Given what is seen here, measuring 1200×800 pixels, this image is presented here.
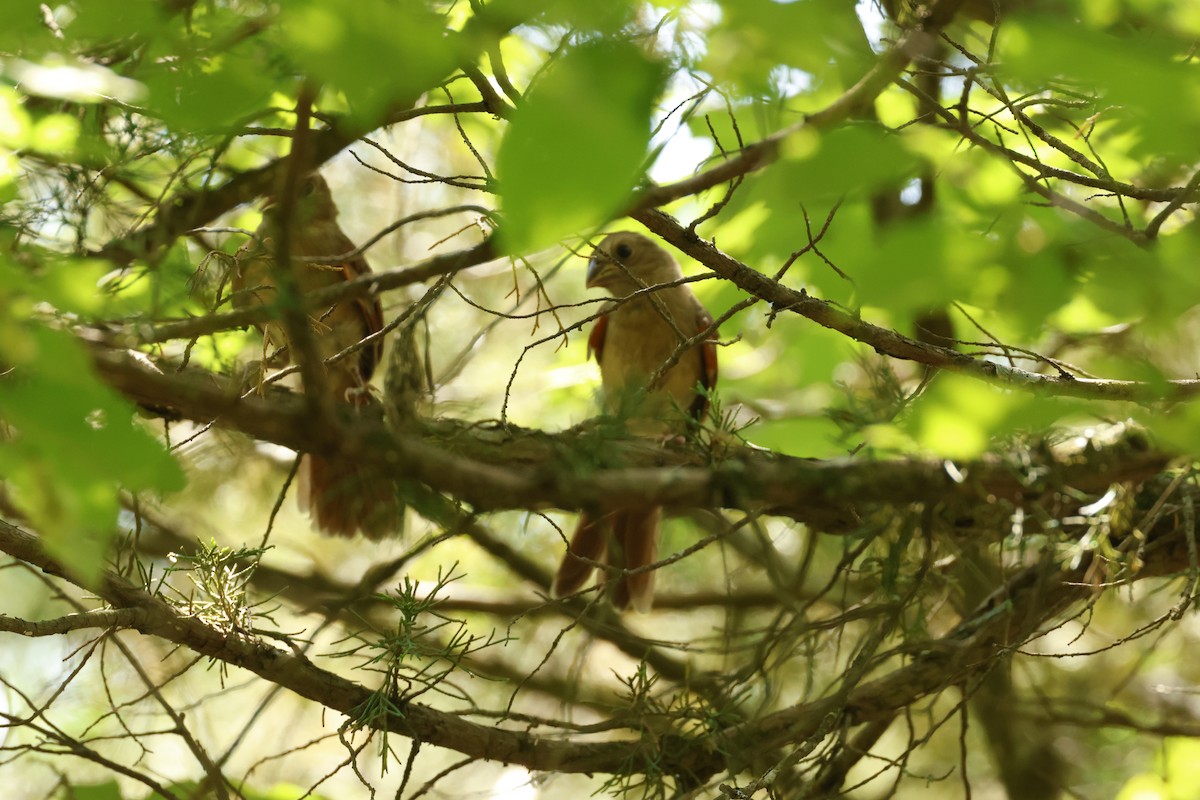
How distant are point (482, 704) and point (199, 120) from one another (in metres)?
5.10

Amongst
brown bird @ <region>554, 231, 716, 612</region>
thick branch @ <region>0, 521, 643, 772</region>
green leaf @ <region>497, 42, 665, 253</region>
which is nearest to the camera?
green leaf @ <region>497, 42, 665, 253</region>

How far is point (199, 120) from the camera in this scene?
51.9 inches

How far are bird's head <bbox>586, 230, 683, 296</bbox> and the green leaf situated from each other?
13.4 ft

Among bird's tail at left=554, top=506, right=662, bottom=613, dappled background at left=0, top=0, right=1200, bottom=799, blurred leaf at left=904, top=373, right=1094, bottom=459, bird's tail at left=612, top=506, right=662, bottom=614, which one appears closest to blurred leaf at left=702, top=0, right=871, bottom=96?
dappled background at left=0, top=0, right=1200, bottom=799

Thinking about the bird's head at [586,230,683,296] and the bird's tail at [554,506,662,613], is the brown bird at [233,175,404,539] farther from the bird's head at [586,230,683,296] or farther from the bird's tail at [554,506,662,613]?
the bird's head at [586,230,683,296]

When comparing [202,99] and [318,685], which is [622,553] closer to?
[318,685]

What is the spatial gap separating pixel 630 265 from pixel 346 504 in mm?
2082

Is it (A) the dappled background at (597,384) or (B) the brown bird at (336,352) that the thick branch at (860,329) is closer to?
(A) the dappled background at (597,384)

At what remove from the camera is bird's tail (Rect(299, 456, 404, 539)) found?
3756 mm

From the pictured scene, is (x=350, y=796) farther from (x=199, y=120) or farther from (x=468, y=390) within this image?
(x=199, y=120)

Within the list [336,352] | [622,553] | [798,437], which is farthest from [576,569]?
[336,352]

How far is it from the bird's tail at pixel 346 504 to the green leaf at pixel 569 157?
2469mm

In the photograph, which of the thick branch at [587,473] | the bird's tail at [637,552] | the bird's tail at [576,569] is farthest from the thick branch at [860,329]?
the bird's tail at [637,552]

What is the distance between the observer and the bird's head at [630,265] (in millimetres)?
5203
